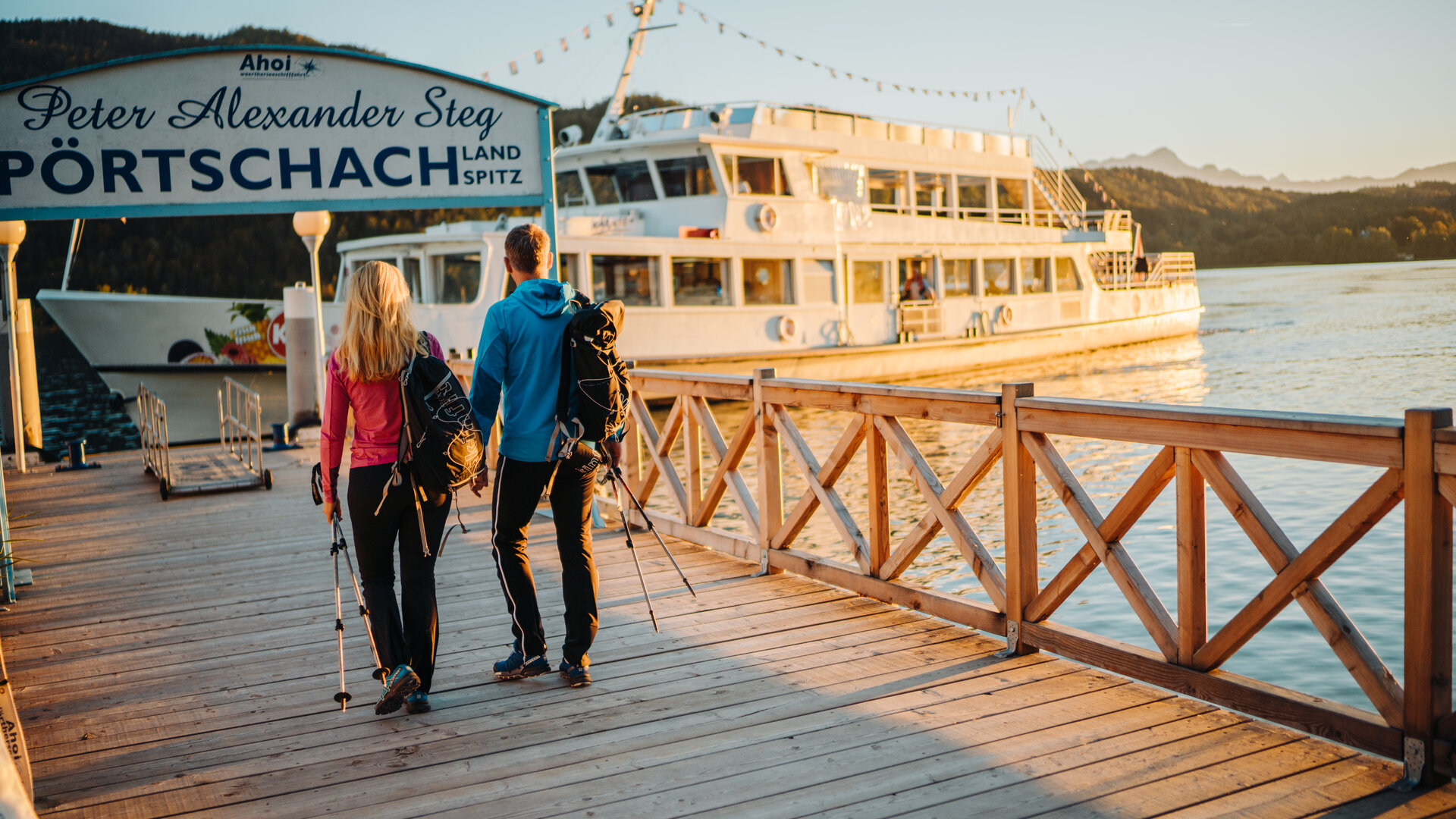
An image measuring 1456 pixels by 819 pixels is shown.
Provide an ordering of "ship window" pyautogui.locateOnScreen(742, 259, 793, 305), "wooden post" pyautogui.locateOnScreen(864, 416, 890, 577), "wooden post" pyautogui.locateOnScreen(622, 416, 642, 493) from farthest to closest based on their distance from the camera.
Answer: "ship window" pyautogui.locateOnScreen(742, 259, 793, 305)
"wooden post" pyautogui.locateOnScreen(622, 416, 642, 493)
"wooden post" pyautogui.locateOnScreen(864, 416, 890, 577)

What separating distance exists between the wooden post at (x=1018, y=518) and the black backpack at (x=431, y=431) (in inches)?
81.2

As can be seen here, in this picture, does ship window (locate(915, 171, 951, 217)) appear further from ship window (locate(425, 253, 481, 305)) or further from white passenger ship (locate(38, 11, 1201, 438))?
ship window (locate(425, 253, 481, 305))

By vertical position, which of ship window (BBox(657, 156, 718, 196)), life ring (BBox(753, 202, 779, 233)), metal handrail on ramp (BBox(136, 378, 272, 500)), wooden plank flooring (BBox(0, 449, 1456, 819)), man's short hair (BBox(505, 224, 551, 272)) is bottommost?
wooden plank flooring (BBox(0, 449, 1456, 819))

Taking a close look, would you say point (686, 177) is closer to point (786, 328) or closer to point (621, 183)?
point (621, 183)

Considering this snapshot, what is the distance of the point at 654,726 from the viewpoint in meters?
3.66

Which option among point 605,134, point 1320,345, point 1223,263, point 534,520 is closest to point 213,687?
point 534,520

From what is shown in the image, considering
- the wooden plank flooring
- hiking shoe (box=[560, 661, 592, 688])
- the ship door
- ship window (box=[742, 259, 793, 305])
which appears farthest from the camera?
→ the ship door

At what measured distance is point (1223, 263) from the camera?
108 feet

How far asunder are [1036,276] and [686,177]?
10.7 metres

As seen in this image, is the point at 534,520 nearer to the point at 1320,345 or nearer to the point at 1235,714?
the point at 1235,714

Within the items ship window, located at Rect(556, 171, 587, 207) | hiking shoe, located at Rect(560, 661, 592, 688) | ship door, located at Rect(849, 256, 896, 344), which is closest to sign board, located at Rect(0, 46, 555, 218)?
hiking shoe, located at Rect(560, 661, 592, 688)

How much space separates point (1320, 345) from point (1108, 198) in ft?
34.1

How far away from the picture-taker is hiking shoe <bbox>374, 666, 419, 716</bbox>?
A: 377 cm

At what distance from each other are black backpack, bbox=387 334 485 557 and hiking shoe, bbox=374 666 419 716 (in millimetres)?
533
